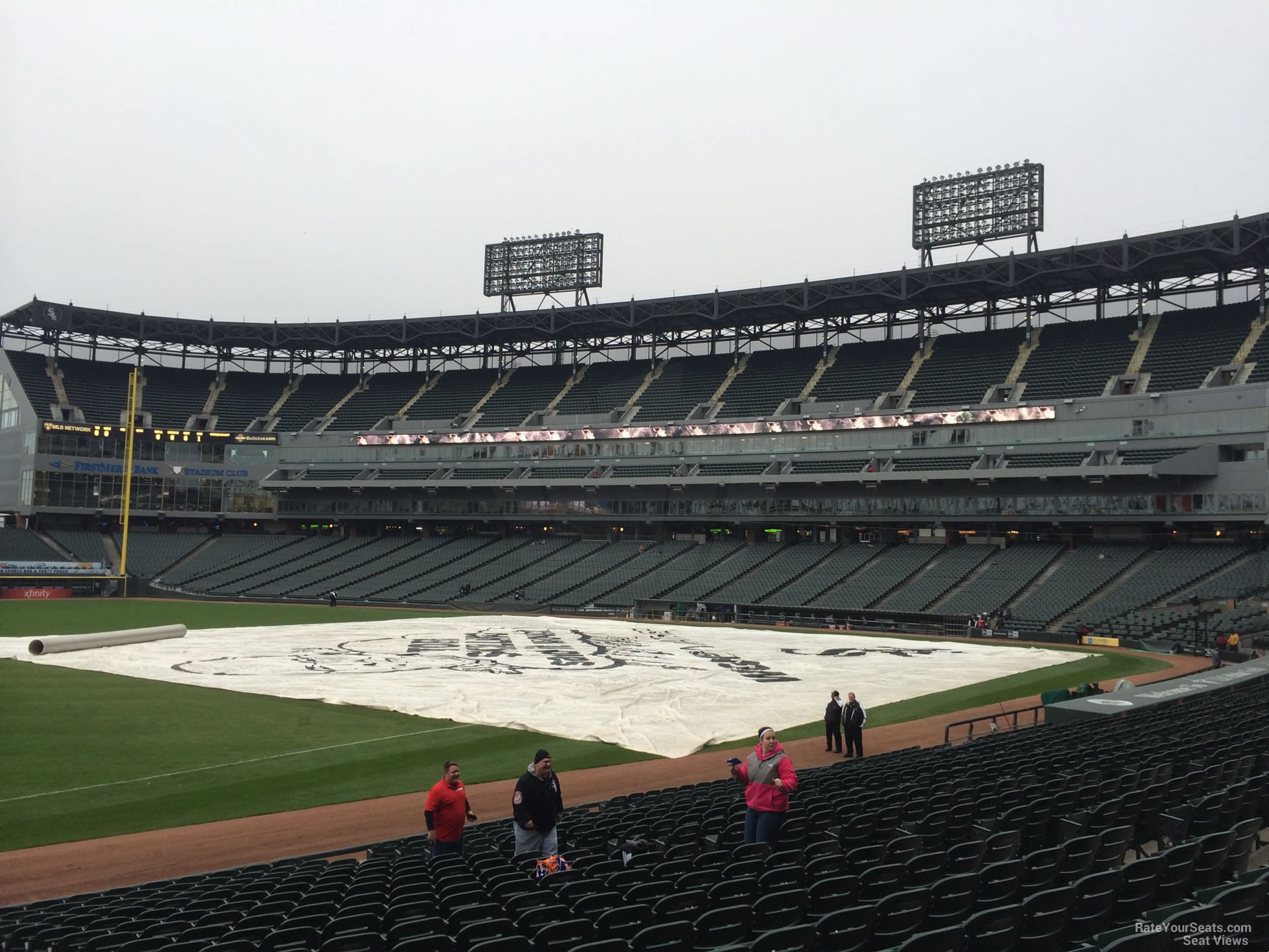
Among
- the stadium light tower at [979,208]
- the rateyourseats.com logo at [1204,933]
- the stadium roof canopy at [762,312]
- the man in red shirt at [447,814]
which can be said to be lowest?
the man in red shirt at [447,814]

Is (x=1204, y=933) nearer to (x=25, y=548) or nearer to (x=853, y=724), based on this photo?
(x=853, y=724)

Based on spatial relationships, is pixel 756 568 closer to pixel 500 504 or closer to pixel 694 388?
pixel 694 388

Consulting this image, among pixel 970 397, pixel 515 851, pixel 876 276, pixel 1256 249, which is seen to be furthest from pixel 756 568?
pixel 515 851

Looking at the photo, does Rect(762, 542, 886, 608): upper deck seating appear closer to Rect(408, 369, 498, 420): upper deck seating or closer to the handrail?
the handrail

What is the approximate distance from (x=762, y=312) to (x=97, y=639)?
55915 mm

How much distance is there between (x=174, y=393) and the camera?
94.6 m

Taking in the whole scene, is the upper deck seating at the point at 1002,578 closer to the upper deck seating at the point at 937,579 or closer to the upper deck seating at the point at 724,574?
the upper deck seating at the point at 937,579

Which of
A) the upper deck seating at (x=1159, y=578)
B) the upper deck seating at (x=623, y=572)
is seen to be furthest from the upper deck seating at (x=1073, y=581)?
the upper deck seating at (x=623, y=572)

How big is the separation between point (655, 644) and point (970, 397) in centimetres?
3541

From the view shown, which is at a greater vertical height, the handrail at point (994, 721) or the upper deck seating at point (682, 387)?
the upper deck seating at point (682, 387)

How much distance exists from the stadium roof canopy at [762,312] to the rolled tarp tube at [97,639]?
48.2 m

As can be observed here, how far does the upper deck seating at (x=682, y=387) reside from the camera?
3194 inches

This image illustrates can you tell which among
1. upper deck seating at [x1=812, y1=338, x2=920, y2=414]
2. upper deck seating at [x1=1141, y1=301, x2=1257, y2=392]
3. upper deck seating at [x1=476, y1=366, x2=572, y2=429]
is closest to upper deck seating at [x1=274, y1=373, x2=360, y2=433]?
upper deck seating at [x1=476, y1=366, x2=572, y2=429]

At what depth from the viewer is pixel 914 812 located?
39.4 feet
